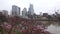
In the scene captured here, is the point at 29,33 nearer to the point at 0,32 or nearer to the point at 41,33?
the point at 41,33

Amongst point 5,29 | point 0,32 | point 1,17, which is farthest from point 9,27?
point 1,17

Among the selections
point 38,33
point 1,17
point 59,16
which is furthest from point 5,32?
point 59,16

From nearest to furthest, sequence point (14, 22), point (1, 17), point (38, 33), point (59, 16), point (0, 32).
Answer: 1. point (38, 33)
2. point (0, 32)
3. point (14, 22)
4. point (1, 17)
5. point (59, 16)

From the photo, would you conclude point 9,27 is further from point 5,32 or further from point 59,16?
point 59,16

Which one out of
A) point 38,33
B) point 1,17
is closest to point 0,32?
point 38,33

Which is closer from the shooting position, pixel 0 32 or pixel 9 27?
pixel 9 27

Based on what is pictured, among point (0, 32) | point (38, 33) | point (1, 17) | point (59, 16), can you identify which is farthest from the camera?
point (59, 16)

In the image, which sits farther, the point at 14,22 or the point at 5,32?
the point at 14,22

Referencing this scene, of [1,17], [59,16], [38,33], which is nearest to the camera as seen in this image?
[38,33]
